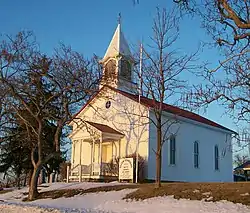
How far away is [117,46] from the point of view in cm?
3362

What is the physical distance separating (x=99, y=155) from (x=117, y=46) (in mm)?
10947

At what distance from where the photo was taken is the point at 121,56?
103ft

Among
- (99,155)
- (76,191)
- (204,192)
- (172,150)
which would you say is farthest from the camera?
(172,150)

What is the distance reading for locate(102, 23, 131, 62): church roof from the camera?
3234 cm

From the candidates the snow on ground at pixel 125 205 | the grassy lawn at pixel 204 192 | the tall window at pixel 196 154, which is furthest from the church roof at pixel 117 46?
the snow on ground at pixel 125 205

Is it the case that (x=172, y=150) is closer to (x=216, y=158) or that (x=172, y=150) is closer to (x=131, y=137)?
(x=131, y=137)

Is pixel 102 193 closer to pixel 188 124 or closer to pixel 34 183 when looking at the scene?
pixel 34 183

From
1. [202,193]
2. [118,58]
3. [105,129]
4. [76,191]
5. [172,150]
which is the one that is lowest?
[76,191]

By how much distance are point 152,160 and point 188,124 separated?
564 cm

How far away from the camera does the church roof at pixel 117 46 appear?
32.3 meters

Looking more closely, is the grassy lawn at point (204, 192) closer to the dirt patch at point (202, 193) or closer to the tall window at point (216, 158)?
the dirt patch at point (202, 193)

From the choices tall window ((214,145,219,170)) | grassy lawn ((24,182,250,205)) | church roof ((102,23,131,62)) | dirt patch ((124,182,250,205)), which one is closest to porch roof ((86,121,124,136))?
church roof ((102,23,131,62))

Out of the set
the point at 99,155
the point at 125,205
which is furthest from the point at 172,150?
the point at 125,205

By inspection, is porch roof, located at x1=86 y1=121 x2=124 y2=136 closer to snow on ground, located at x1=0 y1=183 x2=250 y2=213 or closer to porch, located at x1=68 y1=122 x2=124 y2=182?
porch, located at x1=68 y1=122 x2=124 y2=182
